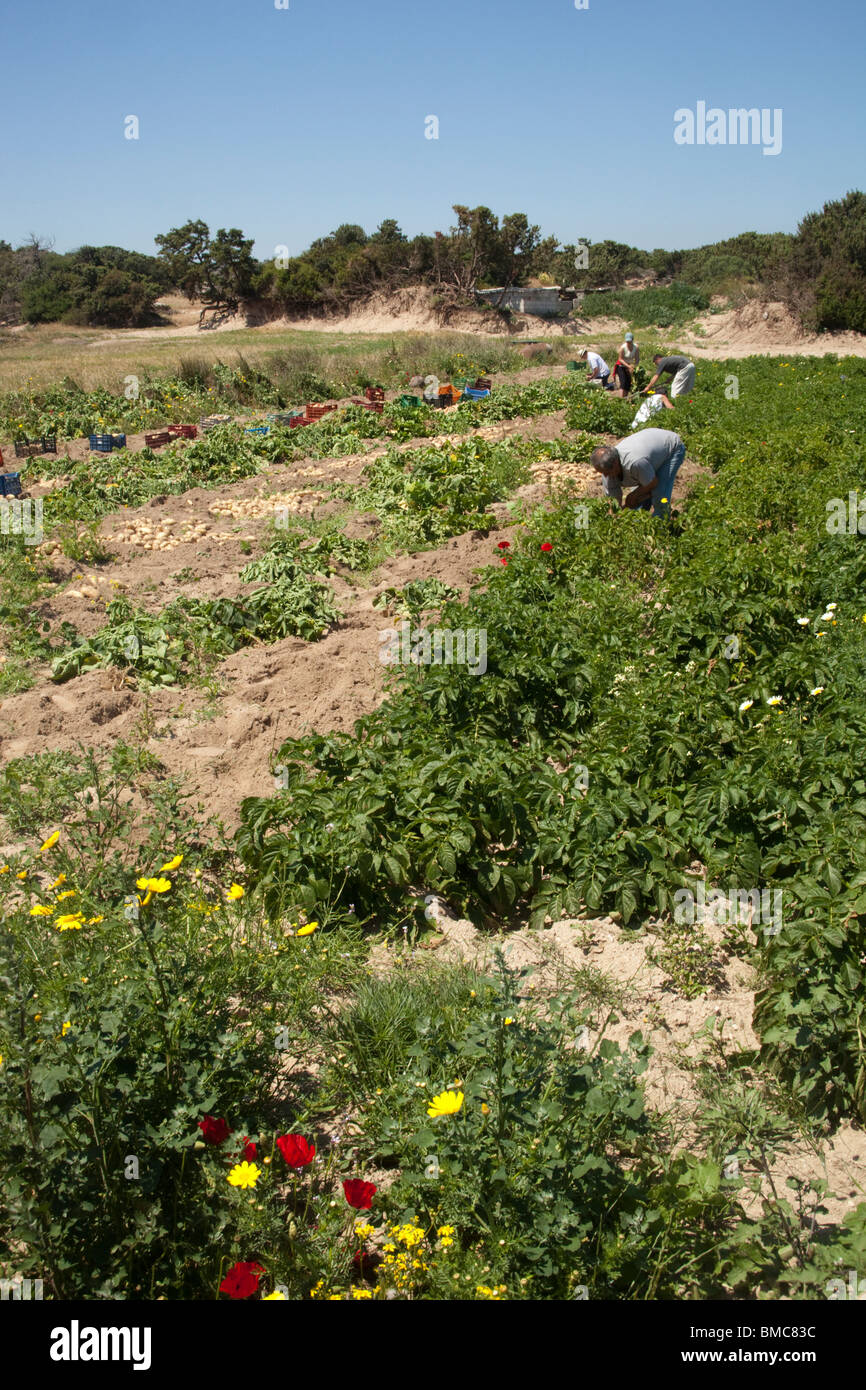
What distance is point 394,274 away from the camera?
37812 millimetres

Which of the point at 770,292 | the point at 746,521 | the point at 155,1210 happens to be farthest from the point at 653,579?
the point at 770,292

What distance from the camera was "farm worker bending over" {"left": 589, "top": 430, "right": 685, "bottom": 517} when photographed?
7.36 meters

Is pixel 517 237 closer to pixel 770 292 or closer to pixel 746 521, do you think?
pixel 770 292

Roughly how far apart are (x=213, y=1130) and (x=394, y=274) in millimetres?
40840

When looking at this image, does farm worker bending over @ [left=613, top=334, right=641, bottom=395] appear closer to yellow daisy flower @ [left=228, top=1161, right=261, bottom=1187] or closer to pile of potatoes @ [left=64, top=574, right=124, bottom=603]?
pile of potatoes @ [left=64, top=574, right=124, bottom=603]

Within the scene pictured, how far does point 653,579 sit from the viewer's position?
689cm

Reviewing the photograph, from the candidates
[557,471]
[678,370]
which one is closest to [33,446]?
[557,471]

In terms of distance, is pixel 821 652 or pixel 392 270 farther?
pixel 392 270

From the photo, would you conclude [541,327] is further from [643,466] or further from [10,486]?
[643,466]

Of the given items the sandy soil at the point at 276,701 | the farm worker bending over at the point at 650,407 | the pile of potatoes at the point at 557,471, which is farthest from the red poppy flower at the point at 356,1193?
the farm worker bending over at the point at 650,407

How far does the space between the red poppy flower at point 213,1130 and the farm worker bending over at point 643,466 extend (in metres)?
6.33

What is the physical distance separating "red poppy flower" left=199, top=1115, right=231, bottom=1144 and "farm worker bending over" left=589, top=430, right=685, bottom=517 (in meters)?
6.33

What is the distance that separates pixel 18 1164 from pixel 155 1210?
33 cm
